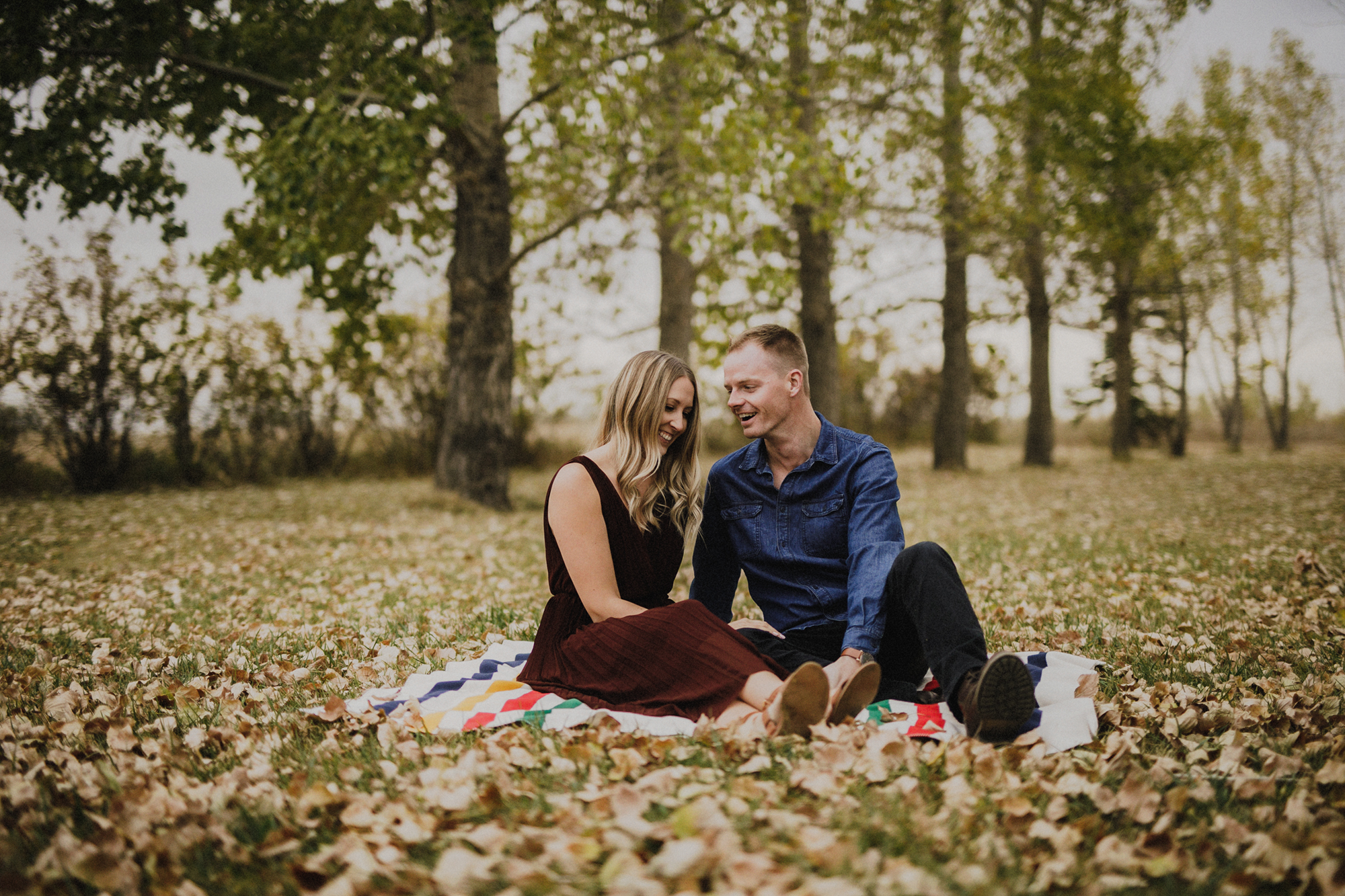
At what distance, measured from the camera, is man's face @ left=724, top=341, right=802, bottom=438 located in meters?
3.34

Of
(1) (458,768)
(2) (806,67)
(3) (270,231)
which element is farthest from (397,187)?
(1) (458,768)

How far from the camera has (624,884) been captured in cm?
185

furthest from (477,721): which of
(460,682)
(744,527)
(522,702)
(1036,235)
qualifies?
(1036,235)

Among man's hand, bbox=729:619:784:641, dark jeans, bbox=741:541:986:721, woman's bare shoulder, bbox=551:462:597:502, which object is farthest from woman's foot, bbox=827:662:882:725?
woman's bare shoulder, bbox=551:462:597:502

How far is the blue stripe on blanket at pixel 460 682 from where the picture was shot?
3221mm

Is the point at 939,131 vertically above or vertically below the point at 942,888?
above

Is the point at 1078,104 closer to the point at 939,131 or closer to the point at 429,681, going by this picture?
the point at 939,131

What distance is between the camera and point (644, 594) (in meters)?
3.36

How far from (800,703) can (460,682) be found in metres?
1.57

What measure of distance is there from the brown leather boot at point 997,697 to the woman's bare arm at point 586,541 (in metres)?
1.27

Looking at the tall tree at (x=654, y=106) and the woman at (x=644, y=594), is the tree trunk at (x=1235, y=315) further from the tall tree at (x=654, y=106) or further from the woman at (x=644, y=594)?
the woman at (x=644, y=594)

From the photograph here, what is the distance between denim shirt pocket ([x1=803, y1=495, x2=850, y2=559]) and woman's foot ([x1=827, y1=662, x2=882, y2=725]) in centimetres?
67

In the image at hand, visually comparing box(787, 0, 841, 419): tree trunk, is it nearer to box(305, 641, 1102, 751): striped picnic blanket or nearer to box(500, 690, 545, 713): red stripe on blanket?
box(305, 641, 1102, 751): striped picnic blanket

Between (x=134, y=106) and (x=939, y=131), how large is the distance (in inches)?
461
